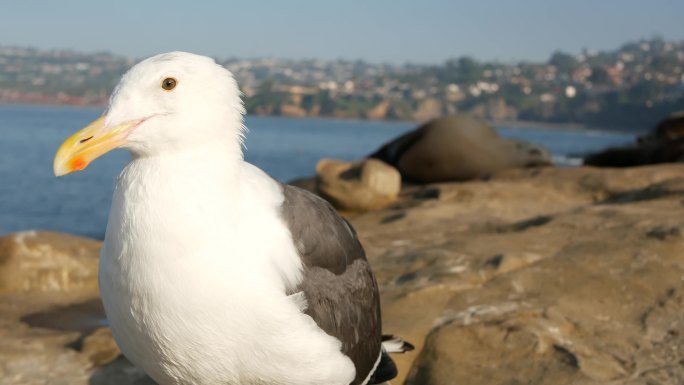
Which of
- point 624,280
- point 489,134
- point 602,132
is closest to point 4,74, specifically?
point 602,132

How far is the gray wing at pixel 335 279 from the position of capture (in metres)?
3.64

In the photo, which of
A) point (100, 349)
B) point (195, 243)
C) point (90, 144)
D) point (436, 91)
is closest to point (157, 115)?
point (90, 144)

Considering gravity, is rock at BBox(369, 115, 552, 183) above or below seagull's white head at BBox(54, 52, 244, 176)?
below

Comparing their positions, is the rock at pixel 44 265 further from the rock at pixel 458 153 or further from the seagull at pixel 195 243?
the rock at pixel 458 153

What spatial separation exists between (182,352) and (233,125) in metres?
0.95

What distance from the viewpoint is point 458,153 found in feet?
41.8

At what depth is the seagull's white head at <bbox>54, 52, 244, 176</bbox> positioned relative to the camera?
10.6 feet

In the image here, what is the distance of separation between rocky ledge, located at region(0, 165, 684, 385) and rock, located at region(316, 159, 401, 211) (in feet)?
6.35

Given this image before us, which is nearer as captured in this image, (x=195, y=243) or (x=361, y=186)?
(x=195, y=243)

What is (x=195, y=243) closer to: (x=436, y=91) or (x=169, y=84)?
(x=169, y=84)

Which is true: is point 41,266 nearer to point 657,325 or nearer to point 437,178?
point 657,325

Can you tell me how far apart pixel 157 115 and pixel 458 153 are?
9826mm

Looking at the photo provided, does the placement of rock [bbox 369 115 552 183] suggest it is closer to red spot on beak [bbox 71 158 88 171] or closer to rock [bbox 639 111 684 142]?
rock [bbox 639 111 684 142]

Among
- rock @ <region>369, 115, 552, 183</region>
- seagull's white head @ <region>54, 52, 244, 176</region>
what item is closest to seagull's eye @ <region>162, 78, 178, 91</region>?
seagull's white head @ <region>54, 52, 244, 176</region>
